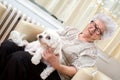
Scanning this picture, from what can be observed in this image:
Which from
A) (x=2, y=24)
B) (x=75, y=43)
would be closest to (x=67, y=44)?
(x=75, y=43)

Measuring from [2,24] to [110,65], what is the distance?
4.42 feet

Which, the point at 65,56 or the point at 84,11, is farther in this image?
the point at 84,11

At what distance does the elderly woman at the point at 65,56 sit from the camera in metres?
1.92

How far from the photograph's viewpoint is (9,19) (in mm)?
3020

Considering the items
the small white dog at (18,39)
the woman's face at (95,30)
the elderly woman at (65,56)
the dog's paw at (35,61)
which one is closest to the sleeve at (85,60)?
the elderly woman at (65,56)

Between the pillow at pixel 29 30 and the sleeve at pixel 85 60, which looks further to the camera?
the pillow at pixel 29 30

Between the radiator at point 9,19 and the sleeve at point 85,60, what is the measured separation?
1.08 metres

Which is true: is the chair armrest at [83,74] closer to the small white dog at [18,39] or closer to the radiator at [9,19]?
the small white dog at [18,39]

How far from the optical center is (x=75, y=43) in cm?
219

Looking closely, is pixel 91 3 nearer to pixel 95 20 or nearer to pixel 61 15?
pixel 61 15

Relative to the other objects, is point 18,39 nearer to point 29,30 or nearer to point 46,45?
point 29,30

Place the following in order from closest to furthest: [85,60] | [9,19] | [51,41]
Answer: [51,41] → [85,60] → [9,19]

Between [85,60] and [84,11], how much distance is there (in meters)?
0.98

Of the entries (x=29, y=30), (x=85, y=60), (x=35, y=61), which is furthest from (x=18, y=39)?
(x=85, y=60)
